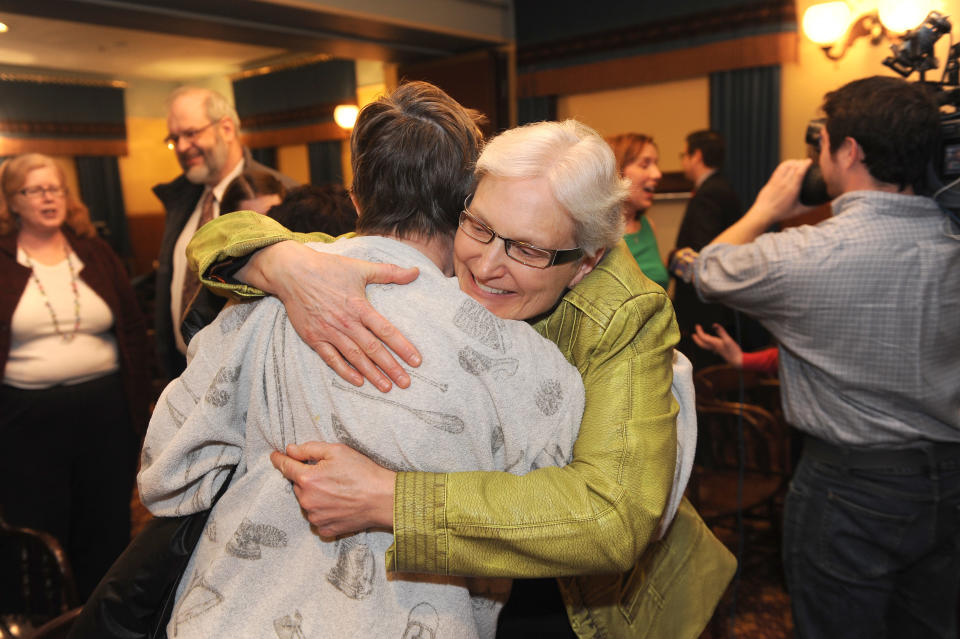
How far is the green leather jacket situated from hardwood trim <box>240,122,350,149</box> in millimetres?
7958

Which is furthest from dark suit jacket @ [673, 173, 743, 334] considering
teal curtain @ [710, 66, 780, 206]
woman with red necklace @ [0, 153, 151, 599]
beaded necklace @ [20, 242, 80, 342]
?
beaded necklace @ [20, 242, 80, 342]

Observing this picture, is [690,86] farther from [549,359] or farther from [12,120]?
[12,120]

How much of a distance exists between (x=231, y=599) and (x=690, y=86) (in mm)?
5829

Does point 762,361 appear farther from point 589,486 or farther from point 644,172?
point 589,486

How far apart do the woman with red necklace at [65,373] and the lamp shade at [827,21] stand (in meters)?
4.23

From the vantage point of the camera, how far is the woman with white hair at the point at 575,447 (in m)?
0.94

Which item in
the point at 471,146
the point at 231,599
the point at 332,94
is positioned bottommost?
the point at 231,599

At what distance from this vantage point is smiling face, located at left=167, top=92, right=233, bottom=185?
8.62ft

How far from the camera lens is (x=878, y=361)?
177 centimetres

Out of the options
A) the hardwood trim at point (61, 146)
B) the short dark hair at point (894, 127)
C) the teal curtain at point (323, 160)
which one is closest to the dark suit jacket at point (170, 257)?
the short dark hair at point (894, 127)

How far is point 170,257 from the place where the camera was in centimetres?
260

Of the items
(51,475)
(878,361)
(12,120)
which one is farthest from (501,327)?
(12,120)

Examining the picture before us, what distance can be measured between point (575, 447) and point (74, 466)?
2.47 metres

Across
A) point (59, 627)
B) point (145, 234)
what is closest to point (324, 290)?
point (59, 627)
